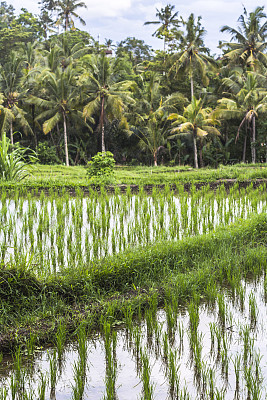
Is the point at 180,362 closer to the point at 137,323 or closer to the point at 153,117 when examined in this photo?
the point at 137,323

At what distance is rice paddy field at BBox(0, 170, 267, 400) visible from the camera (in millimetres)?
1934

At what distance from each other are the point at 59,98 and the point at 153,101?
471 cm

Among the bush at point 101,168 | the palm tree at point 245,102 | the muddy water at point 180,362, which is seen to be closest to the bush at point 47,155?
the palm tree at point 245,102

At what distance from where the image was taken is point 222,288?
3.19 metres

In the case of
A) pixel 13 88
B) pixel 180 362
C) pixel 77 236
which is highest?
pixel 13 88

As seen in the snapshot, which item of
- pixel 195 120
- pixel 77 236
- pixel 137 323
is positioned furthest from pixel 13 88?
pixel 137 323

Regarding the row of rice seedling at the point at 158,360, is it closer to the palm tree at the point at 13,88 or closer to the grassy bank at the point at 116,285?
the grassy bank at the point at 116,285

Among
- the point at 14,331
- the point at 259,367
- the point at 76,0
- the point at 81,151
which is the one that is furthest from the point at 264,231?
the point at 76,0

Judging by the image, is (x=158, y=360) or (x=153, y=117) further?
(x=153, y=117)

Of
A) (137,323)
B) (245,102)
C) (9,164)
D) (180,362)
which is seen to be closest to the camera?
(180,362)

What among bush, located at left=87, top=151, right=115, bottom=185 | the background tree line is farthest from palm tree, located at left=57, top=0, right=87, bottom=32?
bush, located at left=87, top=151, right=115, bottom=185

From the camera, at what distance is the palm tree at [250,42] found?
850 inches

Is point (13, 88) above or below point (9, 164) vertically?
above

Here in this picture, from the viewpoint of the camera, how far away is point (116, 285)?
10.7ft
